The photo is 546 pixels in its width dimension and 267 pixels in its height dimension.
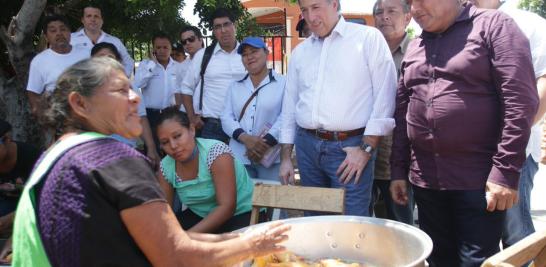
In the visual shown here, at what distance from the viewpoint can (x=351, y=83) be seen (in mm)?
2752

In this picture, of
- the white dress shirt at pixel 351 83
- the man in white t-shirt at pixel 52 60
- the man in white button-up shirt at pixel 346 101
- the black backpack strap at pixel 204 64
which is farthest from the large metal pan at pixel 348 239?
the man in white t-shirt at pixel 52 60

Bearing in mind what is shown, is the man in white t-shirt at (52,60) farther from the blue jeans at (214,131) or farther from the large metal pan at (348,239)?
the large metal pan at (348,239)

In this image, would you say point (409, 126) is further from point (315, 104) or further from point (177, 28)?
point (177, 28)

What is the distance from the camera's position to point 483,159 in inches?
85.4

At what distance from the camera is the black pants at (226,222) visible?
306cm

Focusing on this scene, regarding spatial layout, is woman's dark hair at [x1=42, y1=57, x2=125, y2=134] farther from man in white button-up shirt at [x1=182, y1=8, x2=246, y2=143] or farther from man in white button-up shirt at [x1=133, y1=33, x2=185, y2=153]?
man in white button-up shirt at [x1=133, y1=33, x2=185, y2=153]

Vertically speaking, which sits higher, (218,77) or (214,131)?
(218,77)

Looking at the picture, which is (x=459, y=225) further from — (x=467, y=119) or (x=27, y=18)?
(x=27, y=18)

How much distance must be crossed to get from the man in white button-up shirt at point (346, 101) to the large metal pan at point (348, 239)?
0.52m

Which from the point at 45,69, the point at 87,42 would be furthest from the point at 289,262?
the point at 87,42

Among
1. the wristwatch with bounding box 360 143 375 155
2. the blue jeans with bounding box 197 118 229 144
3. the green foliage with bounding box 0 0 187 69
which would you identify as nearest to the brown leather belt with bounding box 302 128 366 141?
the wristwatch with bounding box 360 143 375 155

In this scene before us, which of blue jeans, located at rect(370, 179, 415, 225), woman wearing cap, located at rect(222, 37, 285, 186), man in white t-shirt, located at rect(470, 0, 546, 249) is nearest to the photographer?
man in white t-shirt, located at rect(470, 0, 546, 249)

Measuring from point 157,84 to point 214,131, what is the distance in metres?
1.66

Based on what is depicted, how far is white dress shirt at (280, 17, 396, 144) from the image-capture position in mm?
2711
